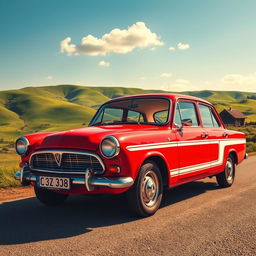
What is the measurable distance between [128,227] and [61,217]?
1.13 meters

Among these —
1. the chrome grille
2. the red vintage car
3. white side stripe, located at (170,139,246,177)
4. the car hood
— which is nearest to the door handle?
the red vintage car

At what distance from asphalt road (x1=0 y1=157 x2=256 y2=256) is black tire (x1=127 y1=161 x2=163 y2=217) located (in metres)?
0.16

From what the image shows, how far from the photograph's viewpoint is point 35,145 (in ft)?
16.6

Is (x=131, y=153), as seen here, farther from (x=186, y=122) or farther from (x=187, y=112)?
(x=187, y=112)

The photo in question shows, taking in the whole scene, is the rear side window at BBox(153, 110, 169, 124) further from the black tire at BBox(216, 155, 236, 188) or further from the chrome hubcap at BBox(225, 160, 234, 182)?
the chrome hubcap at BBox(225, 160, 234, 182)

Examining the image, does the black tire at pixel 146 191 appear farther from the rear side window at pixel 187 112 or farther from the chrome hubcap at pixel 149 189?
the rear side window at pixel 187 112

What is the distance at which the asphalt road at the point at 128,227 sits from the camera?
3389 mm

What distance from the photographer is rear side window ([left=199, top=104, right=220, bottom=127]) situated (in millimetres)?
6448

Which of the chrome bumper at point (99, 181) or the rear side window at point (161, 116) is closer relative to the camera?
the chrome bumper at point (99, 181)

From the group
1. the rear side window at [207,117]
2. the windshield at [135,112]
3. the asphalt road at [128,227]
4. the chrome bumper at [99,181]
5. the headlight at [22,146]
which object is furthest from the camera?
the rear side window at [207,117]

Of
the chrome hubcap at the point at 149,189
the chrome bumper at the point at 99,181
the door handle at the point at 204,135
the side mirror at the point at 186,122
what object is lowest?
the chrome hubcap at the point at 149,189

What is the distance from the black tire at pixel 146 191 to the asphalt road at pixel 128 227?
0.52ft

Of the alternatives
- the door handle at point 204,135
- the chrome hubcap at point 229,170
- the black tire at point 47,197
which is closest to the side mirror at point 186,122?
the door handle at point 204,135

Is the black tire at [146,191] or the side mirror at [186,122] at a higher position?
the side mirror at [186,122]
